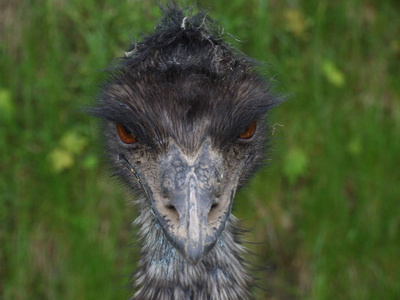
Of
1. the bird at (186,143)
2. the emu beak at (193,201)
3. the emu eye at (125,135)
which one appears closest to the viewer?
the emu beak at (193,201)

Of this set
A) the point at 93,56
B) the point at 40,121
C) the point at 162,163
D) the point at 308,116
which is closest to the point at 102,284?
the point at 40,121

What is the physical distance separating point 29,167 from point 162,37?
1560mm

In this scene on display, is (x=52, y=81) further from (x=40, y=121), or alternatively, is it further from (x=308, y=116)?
(x=308, y=116)

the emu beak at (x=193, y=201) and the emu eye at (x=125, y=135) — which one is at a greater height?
the emu eye at (x=125, y=135)

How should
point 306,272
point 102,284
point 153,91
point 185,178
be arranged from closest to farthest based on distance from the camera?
1. point 185,178
2. point 153,91
3. point 102,284
4. point 306,272

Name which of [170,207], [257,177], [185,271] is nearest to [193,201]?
[170,207]

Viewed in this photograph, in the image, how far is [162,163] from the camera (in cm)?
157

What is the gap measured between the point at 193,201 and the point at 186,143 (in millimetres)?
192

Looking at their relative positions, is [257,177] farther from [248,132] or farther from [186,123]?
[186,123]

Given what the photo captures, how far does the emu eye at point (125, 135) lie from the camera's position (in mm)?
1713

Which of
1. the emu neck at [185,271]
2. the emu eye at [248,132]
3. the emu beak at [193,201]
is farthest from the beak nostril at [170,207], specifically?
the emu eye at [248,132]

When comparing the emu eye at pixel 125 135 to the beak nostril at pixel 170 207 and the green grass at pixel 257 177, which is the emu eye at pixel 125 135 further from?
the green grass at pixel 257 177

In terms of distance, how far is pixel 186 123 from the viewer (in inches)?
62.7

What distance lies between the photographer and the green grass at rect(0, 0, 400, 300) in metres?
2.98
